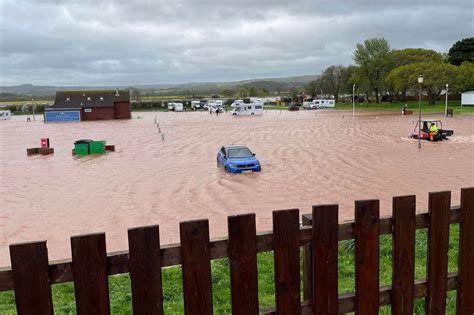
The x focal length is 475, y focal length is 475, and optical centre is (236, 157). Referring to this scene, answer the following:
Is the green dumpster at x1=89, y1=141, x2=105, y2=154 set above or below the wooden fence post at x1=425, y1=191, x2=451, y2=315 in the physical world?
below

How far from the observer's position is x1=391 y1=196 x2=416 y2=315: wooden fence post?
3.30 metres

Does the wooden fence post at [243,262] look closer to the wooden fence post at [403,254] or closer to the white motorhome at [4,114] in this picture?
the wooden fence post at [403,254]

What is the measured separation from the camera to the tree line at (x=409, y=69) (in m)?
83.2

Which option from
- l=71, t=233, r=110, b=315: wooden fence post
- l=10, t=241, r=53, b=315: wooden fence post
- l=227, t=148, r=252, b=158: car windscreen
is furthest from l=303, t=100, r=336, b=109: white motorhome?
l=10, t=241, r=53, b=315: wooden fence post

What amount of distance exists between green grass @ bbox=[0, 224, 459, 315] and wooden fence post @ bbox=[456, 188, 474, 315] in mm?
906

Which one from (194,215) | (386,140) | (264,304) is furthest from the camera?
(386,140)

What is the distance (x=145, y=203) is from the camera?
17312mm

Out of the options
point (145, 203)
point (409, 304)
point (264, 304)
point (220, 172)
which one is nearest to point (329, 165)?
point (220, 172)

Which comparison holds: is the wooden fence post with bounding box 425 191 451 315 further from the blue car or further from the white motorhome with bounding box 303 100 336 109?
the white motorhome with bounding box 303 100 336 109

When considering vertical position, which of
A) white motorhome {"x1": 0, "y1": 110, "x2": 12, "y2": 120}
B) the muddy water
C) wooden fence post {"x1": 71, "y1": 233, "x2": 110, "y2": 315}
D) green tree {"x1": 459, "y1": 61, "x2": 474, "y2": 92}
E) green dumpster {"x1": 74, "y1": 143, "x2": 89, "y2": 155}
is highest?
green tree {"x1": 459, "y1": 61, "x2": 474, "y2": 92}

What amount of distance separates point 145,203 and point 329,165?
11524 mm

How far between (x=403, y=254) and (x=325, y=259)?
620 mm

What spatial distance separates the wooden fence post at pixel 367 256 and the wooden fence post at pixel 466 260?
77cm

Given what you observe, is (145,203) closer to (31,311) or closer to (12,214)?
(12,214)
